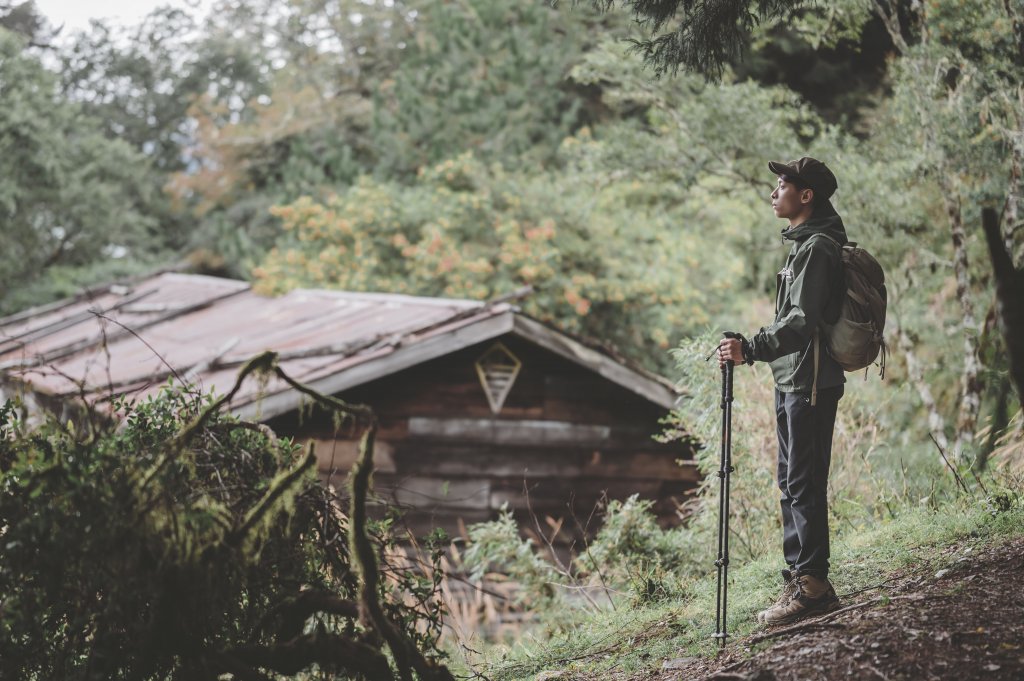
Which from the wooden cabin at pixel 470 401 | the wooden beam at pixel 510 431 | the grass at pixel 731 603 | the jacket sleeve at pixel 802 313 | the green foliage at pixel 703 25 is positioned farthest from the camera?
the wooden beam at pixel 510 431

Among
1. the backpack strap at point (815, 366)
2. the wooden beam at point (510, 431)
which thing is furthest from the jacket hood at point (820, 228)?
the wooden beam at point (510, 431)

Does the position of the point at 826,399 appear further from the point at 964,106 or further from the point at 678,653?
the point at 964,106

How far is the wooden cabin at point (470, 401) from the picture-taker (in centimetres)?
867

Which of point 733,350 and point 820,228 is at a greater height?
point 820,228

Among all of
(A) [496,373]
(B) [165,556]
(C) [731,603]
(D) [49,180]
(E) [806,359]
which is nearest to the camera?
(B) [165,556]

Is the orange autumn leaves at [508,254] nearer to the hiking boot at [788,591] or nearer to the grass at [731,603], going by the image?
the grass at [731,603]

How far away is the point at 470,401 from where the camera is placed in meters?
9.41

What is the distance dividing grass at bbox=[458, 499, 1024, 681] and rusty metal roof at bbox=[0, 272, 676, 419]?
2.50m

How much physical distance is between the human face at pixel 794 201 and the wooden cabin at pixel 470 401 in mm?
4477

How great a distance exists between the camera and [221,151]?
87.6ft

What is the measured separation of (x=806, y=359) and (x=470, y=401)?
5.49 metres

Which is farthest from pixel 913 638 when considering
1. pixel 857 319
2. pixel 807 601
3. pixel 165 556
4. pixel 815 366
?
pixel 165 556

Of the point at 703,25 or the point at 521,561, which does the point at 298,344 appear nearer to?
the point at 521,561

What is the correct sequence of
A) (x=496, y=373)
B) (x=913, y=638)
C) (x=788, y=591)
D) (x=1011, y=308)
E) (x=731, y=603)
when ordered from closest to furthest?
1. (x=913, y=638)
2. (x=1011, y=308)
3. (x=788, y=591)
4. (x=731, y=603)
5. (x=496, y=373)
